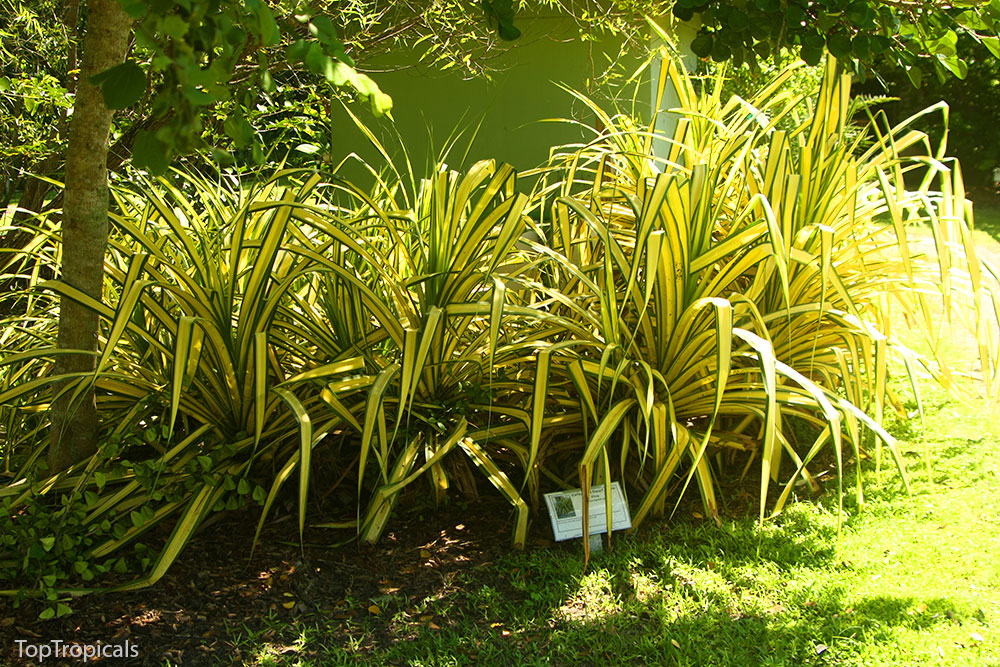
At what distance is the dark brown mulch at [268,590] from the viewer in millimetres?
2244

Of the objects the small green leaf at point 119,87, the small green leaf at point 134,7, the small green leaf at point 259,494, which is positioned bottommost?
the small green leaf at point 259,494

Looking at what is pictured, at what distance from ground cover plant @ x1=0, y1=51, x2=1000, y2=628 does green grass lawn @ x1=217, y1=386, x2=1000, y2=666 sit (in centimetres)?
15

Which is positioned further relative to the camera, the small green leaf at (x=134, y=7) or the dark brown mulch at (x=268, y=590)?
the dark brown mulch at (x=268, y=590)

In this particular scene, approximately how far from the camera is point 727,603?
2.49 metres

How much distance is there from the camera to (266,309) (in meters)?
2.65

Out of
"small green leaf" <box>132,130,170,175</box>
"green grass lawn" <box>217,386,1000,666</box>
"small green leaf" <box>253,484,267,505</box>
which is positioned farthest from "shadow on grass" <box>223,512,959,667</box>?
"small green leaf" <box>132,130,170,175</box>

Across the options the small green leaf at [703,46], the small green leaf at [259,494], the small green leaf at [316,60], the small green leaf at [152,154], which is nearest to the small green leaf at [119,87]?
the small green leaf at [152,154]

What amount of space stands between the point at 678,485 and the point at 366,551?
1.12 meters

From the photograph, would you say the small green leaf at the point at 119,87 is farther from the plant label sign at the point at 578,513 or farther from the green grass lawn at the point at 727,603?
the plant label sign at the point at 578,513

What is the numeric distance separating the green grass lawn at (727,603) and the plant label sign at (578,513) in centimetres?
9

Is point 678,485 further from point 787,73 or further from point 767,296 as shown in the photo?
point 787,73

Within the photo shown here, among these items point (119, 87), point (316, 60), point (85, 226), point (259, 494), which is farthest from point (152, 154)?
point (259, 494)

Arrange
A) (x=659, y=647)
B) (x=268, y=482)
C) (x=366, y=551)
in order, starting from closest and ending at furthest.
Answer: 1. (x=659, y=647)
2. (x=366, y=551)
3. (x=268, y=482)

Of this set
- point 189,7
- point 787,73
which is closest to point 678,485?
point 787,73
